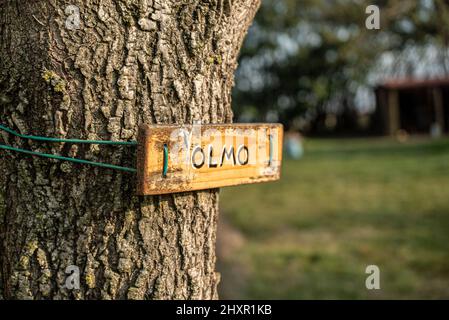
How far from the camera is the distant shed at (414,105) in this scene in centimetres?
2103

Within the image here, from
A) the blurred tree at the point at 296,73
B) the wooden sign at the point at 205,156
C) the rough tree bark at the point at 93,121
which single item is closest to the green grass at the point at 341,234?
the wooden sign at the point at 205,156

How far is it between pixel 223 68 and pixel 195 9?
0.22 meters

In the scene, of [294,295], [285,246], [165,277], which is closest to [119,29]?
[165,277]

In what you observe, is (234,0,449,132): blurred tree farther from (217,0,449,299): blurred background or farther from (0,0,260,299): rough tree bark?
(0,0,260,299): rough tree bark

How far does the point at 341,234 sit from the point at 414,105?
16.9 m

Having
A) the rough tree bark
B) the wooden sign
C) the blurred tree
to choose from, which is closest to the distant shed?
the blurred tree

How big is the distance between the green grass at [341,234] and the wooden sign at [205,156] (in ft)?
9.41

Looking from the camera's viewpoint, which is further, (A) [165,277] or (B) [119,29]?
(A) [165,277]

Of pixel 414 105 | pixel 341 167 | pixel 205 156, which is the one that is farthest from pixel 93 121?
pixel 414 105

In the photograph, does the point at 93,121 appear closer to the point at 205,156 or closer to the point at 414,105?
the point at 205,156

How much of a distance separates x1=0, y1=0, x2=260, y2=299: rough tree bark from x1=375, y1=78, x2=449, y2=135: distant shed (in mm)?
20450

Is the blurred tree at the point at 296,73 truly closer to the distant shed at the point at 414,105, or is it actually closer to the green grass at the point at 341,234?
the distant shed at the point at 414,105

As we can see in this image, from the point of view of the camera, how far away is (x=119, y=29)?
167 cm
